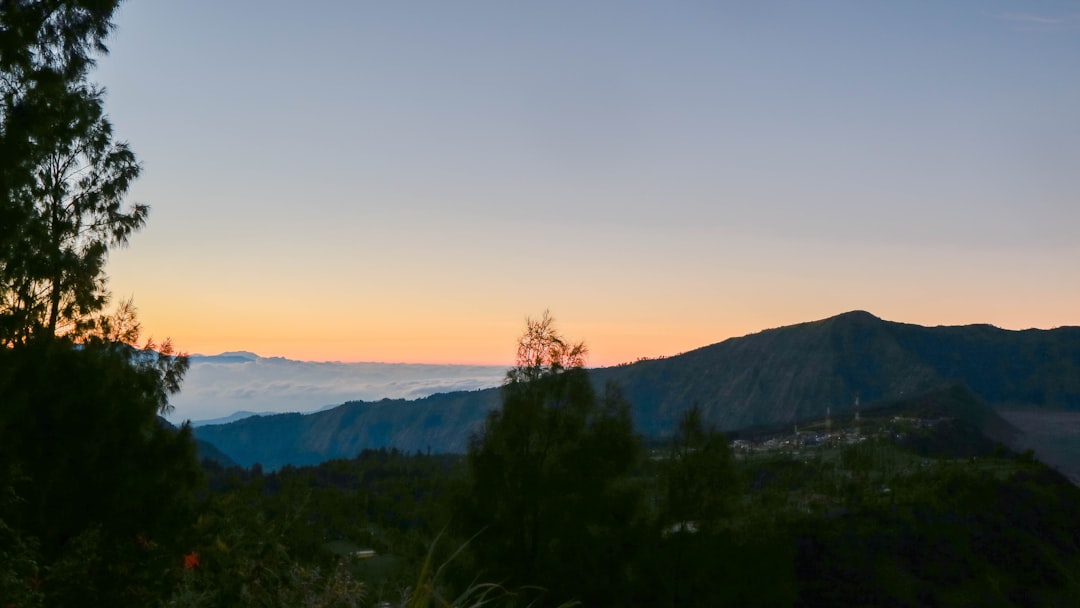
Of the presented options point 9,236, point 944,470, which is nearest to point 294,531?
point 9,236

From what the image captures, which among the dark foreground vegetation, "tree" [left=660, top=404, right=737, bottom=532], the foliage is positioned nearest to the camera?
the dark foreground vegetation

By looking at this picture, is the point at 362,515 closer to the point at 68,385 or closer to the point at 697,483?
the point at 697,483

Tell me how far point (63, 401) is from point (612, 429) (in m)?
31.8

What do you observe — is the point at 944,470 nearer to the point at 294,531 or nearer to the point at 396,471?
the point at 396,471

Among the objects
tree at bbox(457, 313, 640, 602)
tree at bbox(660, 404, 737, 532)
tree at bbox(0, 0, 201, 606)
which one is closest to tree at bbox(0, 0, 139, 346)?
tree at bbox(0, 0, 201, 606)

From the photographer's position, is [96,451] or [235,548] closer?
[235,548]

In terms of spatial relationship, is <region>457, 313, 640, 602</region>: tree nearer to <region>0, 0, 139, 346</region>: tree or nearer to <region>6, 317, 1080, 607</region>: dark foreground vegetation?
<region>6, 317, 1080, 607</region>: dark foreground vegetation

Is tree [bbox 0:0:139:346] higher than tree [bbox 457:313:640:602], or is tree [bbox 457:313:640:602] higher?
→ tree [bbox 0:0:139:346]

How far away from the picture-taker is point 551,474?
148 ft

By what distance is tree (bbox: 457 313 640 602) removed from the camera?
44812 mm

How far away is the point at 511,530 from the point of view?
1780 inches

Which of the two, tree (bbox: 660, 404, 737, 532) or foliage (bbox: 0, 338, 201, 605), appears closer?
foliage (bbox: 0, 338, 201, 605)

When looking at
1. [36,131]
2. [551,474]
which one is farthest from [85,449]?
[551,474]

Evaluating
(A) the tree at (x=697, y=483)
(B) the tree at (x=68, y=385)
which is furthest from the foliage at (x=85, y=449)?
(A) the tree at (x=697, y=483)
